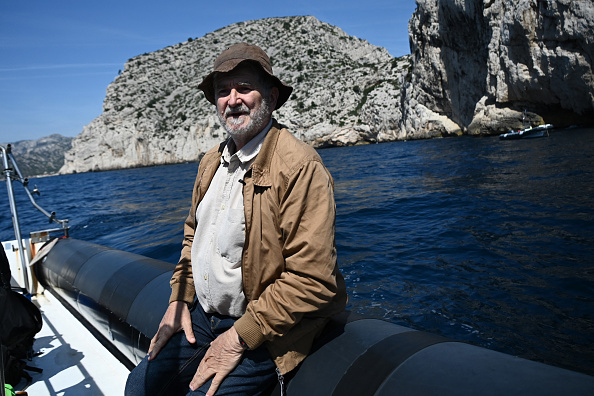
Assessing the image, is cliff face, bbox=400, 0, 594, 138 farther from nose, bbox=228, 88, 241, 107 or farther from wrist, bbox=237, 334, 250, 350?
wrist, bbox=237, 334, 250, 350

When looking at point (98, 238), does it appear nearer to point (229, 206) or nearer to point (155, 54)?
point (229, 206)

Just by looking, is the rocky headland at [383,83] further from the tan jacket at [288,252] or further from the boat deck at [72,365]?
the boat deck at [72,365]

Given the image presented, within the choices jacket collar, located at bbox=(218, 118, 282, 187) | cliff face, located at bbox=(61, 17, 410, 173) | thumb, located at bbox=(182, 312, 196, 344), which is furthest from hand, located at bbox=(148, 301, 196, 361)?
cliff face, located at bbox=(61, 17, 410, 173)

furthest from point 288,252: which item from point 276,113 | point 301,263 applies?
point 276,113

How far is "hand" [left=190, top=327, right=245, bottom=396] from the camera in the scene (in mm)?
1431

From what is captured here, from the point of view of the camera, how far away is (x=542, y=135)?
2683cm

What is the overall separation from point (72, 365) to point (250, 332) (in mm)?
2187

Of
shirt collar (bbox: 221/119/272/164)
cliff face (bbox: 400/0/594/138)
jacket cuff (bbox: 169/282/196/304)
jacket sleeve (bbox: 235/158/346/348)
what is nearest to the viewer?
jacket sleeve (bbox: 235/158/346/348)

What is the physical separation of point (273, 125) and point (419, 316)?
292 centimetres

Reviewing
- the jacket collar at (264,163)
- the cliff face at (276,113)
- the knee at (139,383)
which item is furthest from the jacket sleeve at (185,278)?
the cliff face at (276,113)

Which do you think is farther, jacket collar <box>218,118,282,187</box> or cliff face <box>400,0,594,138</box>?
cliff face <box>400,0,594,138</box>

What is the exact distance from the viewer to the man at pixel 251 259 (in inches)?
54.4

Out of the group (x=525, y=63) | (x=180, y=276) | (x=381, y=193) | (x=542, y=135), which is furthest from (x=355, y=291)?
(x=525, y=63)

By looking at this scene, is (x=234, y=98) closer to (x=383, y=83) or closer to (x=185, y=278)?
(x=185, y=278)
